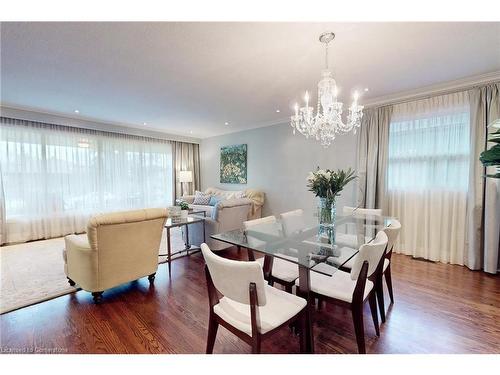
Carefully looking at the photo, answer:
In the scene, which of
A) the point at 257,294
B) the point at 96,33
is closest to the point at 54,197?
the point at 96,33

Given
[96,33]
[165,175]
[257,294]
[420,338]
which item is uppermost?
[96,33]

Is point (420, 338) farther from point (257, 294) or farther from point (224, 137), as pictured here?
point (224, 137)

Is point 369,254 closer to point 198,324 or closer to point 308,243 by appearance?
point 308,243

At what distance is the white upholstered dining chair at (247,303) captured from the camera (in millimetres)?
1085

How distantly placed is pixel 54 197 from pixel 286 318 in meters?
5.30

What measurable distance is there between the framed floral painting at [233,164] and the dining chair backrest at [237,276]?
4.64 meters

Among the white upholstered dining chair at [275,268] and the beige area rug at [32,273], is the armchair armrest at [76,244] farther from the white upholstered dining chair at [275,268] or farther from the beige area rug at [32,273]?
the white upholstered dining chair at [275,268]

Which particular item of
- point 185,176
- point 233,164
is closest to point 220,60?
point 233,164

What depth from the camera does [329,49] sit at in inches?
84.4

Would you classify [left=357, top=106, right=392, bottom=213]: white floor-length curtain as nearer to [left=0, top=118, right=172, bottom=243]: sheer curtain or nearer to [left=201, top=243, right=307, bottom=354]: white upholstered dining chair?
[left=201, top=243, right=307, bottom=354]: white upholstered dining chair

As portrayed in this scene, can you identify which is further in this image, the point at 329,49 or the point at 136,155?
the point at 136,155

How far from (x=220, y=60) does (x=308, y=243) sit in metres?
2.06

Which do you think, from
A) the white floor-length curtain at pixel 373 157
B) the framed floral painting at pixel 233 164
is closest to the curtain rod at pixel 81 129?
the framed floral painting at pixel 233 164

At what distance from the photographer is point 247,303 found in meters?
1.15
